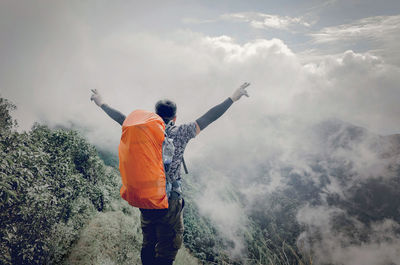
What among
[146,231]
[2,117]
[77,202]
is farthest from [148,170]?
[2,117]

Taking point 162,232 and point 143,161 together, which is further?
point 162,232

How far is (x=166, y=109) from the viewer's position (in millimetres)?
4043

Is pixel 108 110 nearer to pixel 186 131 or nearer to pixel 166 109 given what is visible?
pixel 166 109

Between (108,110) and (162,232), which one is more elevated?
(108,110)

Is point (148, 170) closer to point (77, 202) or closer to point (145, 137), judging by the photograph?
A: point (145, 137)

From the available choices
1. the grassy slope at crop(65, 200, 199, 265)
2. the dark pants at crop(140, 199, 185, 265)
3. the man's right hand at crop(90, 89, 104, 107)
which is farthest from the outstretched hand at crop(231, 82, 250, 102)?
the grassy slope at crop(65, 200, 199, 265)

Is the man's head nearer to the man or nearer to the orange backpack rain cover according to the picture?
the man

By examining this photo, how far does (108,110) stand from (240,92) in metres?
2.89

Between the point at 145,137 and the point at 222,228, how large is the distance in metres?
197

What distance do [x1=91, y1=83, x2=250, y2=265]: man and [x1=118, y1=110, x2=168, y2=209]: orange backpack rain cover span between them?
0.51m

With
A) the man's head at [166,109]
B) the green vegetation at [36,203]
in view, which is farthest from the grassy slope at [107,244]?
the man's head at [166,109]

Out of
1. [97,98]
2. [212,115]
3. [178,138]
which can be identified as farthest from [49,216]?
[212,115]

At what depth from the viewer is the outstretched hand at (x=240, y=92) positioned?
436 centimetres

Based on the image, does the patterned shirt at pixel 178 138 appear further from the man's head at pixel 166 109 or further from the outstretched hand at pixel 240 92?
the outstretched hand at pixel 240 92
